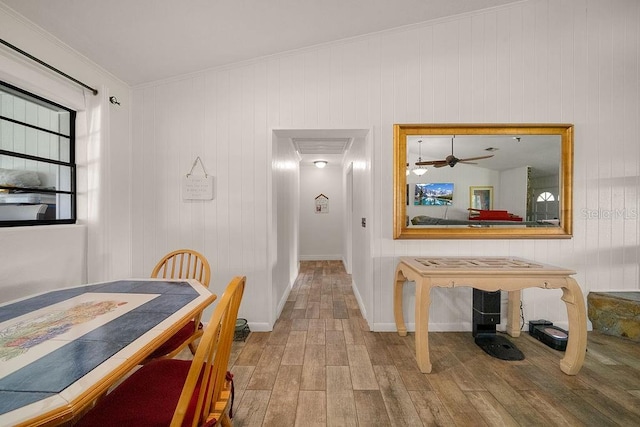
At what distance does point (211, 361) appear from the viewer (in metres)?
0.95

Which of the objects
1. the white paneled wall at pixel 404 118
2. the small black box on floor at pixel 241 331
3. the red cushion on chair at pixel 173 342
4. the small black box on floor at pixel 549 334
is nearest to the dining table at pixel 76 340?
the red cushion on chair at pixel 173 342

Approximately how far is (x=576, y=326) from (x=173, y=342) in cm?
262

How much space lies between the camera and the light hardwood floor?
1553 millimetres

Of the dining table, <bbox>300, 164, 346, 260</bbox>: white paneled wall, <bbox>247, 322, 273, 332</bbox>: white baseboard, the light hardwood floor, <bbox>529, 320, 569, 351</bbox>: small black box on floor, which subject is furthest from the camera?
<bbox>300, 164, 346, 260</bbox>: white paneled wall

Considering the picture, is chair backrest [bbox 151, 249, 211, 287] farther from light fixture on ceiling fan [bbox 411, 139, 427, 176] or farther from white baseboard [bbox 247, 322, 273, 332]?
light fixture on ceiling fan [bbox 411, 139, 427, 176]

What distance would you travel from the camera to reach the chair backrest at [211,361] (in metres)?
0.83

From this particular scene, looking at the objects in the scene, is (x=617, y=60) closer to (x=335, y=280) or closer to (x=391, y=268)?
(x=391, y=268)

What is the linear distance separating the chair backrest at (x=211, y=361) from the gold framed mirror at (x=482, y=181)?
6.24 ft

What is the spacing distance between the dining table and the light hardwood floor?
81 centimetres

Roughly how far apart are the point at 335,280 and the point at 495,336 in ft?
8.30

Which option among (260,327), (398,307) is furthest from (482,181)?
(260,327)

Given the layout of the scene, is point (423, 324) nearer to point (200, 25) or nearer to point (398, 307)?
point (398, 307)

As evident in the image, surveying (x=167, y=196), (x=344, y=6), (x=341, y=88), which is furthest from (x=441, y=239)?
(x=167, y=196)

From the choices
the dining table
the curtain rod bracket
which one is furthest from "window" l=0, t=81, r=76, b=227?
the dining table
